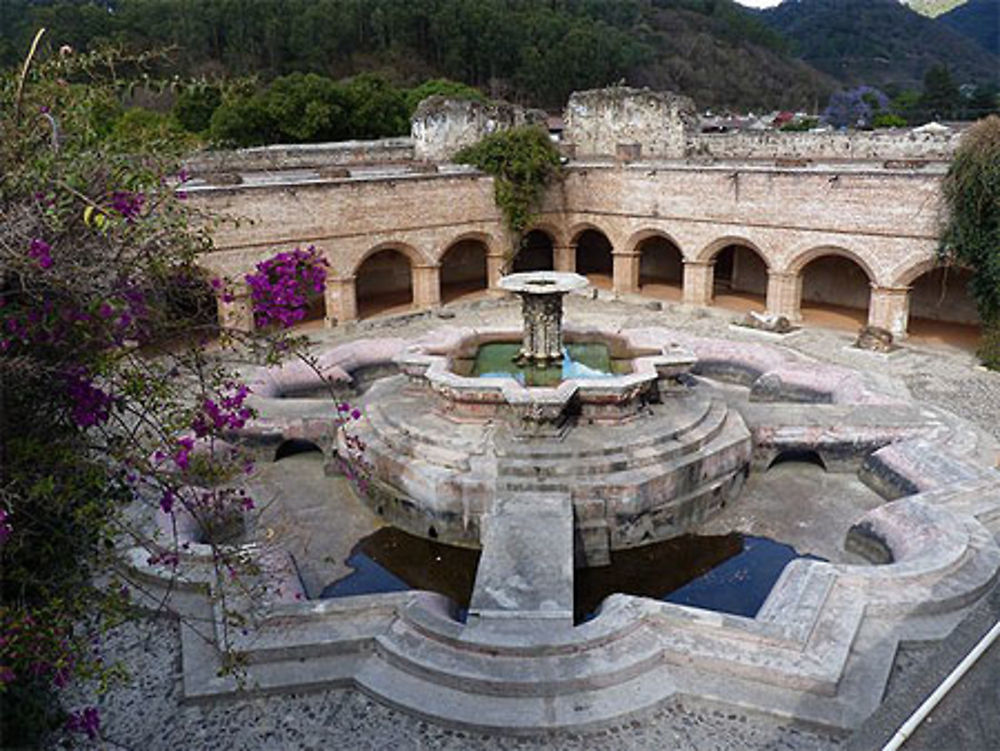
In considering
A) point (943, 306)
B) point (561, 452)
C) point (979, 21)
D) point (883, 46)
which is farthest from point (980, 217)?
point (979, 21)

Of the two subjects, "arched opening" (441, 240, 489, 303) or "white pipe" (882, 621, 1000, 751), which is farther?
"arched opening" (441, 240, 489, 303)

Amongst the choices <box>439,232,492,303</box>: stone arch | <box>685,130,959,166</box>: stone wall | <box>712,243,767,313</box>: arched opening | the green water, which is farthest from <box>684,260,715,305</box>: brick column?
the green water

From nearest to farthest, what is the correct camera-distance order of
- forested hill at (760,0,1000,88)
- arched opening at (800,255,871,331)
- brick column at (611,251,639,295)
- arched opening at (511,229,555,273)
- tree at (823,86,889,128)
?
arched opening at (800,255,871,331) → brick column at (611,251,639,295) → arched opening at (511,229,555,273) → tree at (823,86,889,128) → forested hill at (760,0,1000,88)

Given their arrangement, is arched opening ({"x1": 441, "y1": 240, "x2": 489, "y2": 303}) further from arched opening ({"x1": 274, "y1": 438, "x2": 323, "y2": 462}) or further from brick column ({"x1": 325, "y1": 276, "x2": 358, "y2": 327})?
arched opening ({"x1": 274, "y1": 438, "x2": 323, "y2": 462})

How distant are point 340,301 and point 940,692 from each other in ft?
51.1

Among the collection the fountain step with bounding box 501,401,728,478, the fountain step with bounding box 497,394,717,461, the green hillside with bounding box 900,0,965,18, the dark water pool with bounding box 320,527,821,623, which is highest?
the green hillside with bounding box 900,0,965,18

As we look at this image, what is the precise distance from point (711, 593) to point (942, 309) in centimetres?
1317

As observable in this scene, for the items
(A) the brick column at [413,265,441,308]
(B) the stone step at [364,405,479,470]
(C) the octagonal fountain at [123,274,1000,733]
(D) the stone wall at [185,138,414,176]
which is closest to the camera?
(C) the octagonal fountain at [123,274,1000,733]

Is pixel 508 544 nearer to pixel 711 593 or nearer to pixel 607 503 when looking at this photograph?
pixel 607 503

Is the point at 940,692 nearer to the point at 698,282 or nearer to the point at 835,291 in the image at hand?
the point at 698,282

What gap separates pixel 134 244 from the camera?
11.8 ft

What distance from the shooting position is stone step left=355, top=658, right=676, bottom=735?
5.45 m

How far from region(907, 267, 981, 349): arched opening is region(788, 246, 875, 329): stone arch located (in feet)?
3.48

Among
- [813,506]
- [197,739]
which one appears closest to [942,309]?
[813,506]
